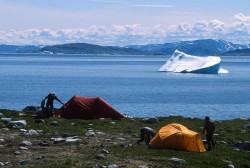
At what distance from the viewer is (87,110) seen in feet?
112

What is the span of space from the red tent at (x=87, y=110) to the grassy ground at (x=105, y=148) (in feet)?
7.46

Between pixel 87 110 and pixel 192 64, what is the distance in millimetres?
131304

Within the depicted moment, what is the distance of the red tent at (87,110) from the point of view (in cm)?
3391

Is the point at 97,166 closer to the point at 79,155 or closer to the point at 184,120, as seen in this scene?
the point at 79,155

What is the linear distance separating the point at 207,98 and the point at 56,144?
61363 millimetres

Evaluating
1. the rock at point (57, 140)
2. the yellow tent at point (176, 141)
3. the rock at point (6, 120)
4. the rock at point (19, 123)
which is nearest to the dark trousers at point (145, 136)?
the yellow tent at point (176, 141)

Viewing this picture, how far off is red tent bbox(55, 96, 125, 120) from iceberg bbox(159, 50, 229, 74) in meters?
113

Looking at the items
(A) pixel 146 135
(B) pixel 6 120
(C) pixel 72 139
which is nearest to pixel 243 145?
(A) pixel 146 135

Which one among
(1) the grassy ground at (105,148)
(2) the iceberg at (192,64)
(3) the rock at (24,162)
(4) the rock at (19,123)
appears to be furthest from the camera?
(2) the iceberg at (192,64)

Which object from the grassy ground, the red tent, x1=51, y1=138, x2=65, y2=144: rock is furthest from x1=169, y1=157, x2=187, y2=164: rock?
the red tent

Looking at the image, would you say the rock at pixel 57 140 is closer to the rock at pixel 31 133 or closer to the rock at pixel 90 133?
the rock at pixel 31 133

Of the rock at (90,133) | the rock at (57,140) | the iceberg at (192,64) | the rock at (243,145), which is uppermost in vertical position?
the rock at (57,140)

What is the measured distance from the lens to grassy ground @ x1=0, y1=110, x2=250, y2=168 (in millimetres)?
20953

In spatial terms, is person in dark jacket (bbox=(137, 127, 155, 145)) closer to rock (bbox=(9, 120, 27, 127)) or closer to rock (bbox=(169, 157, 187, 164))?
rock (bbox=(169, 157, 187, 164))
